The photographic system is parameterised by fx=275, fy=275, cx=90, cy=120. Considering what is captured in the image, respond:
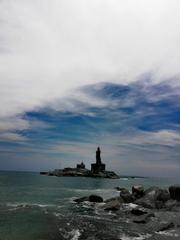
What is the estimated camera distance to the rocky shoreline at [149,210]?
25.7 m

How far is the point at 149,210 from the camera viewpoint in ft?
121

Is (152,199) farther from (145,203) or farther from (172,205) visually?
(172,205)

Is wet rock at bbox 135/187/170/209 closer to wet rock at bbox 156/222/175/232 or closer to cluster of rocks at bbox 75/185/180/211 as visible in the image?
cluster of rocks at bbox 75/185/180/211

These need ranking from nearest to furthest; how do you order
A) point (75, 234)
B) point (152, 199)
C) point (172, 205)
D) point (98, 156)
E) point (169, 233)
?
1. point (75, 234)
2. point (169, 233)
3. point (172, 205)
4. point (152, 199)
5. point (98, 156)

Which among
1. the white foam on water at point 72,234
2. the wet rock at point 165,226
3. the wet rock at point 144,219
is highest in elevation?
the wet rock at point 144,219

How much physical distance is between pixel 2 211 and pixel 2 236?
12.0 metres

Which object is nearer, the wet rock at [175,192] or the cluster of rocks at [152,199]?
the cluster of rocks at [152,199]

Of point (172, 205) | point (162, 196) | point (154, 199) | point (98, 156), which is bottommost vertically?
point (172, 205)

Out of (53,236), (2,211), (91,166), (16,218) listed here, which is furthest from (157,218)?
(91,166)

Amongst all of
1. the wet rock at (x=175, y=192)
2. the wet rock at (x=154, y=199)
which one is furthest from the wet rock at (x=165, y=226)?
the wet rock at (x=175, y=192)

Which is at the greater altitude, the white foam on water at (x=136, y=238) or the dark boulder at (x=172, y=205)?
the dark boulder at (x=172, y=205)

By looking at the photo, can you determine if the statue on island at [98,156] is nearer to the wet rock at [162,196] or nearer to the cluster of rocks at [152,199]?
the cluster of rocks at [152,199]

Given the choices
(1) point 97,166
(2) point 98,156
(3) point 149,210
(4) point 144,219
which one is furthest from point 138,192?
(1) point 97,166

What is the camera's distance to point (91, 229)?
25.4 meters
